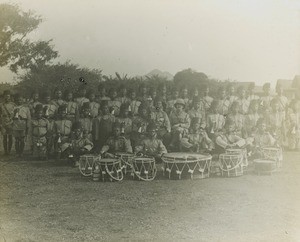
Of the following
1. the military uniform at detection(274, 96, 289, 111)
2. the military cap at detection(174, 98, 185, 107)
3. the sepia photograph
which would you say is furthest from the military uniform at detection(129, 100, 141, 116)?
the military uniform at detection(274, 96, 289, 111)

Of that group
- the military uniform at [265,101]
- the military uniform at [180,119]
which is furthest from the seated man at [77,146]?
the military uniform at [265,101]

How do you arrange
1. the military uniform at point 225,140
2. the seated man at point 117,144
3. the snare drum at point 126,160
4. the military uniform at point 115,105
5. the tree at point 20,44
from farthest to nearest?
the military uniform at point 115,105
the military uniform at point 225,140
the seated man at point 117,144
the snare drum at point 126,160
the tree at point 20,44

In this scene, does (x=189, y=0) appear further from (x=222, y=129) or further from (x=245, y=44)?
(x=222, y=129)

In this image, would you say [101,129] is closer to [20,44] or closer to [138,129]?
[138,129]

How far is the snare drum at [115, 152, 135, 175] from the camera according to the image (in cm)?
664

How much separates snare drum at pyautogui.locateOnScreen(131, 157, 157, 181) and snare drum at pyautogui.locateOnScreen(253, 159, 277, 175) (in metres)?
1.75

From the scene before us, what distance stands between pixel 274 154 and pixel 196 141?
1405 mm

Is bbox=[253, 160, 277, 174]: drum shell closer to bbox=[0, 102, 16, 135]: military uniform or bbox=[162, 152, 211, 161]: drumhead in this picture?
bbox=[162, 152, 211, 161]: drumhead

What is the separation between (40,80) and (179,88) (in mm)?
2718

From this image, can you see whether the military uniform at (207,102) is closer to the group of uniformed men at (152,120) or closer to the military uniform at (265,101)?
the group of uniformed men at (152,120)

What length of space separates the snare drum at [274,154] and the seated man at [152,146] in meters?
1.79

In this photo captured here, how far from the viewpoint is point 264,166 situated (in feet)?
22.0

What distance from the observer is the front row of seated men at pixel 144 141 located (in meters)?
7.16

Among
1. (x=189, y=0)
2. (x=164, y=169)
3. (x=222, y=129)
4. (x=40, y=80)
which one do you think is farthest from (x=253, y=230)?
(x=40, y=80)
